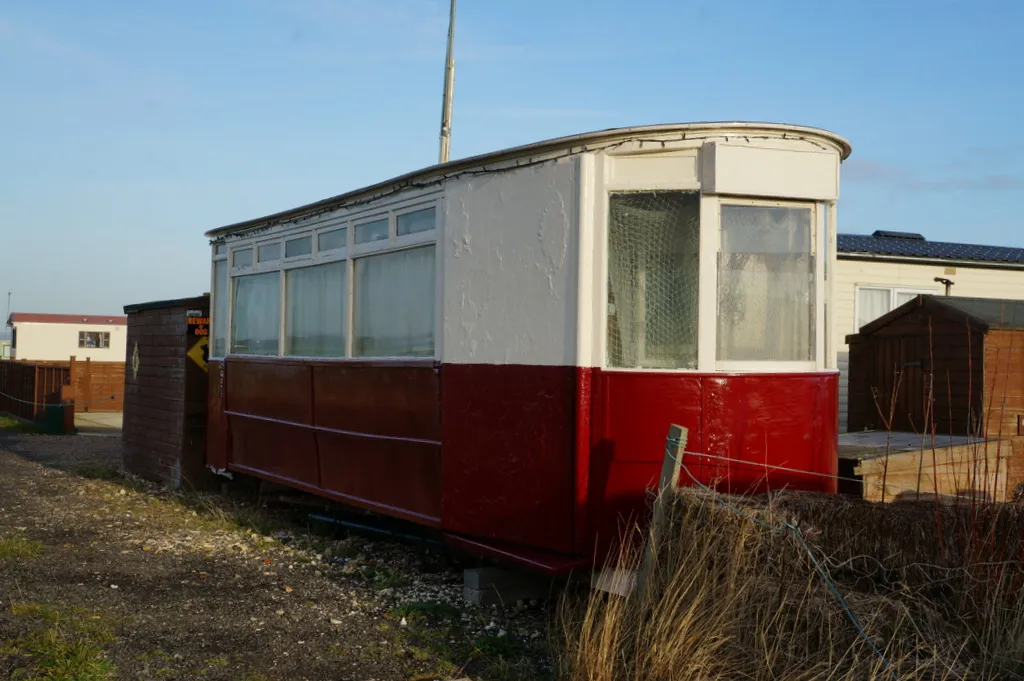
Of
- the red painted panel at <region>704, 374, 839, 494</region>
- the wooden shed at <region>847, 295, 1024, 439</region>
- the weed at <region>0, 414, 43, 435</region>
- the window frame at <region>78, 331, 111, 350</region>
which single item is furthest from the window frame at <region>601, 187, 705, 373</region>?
the window frame at <region>78, 331, 111, 350</region>

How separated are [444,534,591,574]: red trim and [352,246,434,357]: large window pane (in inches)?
51.0

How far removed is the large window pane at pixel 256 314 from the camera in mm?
9148

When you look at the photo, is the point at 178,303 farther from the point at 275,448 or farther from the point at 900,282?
the point at 900,282

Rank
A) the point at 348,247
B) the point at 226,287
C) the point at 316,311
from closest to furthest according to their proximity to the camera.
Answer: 1. the point at 348,247
2. the point at 316,311
3. the point at 226,287

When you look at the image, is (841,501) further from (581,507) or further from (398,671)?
(398,671)

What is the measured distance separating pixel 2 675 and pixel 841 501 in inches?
153

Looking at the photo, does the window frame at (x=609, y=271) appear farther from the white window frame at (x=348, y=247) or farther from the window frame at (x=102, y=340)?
the window frame at (x=102, y=340)

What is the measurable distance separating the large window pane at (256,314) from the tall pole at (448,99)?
16.8ft

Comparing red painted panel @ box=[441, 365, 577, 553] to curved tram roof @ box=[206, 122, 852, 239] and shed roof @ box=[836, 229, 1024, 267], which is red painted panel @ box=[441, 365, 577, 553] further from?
shed roof @ box=[836, 229, 1024, 267]

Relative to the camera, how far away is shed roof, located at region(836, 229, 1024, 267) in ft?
54.8

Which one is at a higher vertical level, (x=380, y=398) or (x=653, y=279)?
(x=653, y=279)

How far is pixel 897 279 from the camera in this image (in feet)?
53.7

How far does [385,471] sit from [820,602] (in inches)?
148

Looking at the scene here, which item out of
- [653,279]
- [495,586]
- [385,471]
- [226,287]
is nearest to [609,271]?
[653,279]
